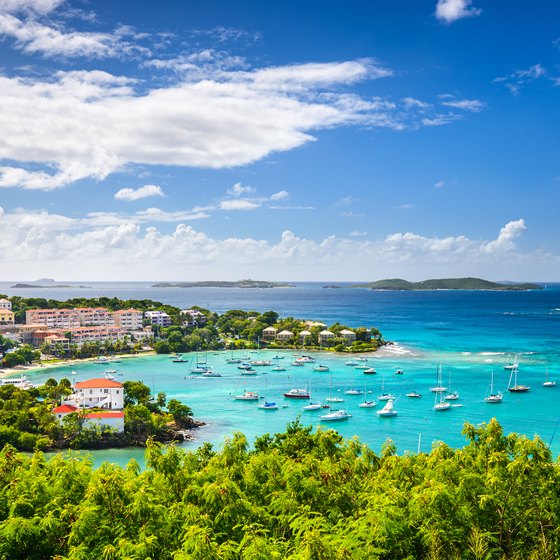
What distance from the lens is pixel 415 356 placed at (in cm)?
5650

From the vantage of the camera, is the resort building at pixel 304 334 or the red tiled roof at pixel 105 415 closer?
the red tiled roof at pixel 105 415

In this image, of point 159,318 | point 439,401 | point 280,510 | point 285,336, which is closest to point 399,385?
point 439,401

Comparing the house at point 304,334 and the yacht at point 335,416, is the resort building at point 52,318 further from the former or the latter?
the yacht at point 335,416

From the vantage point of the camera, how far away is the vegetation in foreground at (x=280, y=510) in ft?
25.2

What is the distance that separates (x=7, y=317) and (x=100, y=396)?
169ft

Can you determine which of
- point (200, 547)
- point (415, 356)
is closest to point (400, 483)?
point (200, 547)

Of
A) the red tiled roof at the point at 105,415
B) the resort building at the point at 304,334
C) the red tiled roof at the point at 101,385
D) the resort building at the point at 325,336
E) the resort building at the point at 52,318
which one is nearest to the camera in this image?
the red tiled roof at the point at 105,415

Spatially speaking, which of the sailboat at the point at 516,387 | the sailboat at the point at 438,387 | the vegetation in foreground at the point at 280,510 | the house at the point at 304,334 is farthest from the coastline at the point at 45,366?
the vegetation in foreground at the point at 280,510

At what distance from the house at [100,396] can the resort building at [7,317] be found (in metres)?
49.0

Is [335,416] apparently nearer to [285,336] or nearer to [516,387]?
[516,387]

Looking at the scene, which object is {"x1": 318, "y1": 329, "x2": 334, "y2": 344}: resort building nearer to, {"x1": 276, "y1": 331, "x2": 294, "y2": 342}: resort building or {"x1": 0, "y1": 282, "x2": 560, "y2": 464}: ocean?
{"x1": 276, "y1": 331, "x2": 294, "y2": 342}: resort building

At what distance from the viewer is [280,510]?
9352 mm

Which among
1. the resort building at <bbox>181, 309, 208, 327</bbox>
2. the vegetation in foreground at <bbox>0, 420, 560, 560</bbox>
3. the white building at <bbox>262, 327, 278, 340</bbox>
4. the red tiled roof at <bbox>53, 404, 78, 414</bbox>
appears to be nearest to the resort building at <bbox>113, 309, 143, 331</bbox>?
the resort building at <bbox>181, 309, 208, 327</bbox>

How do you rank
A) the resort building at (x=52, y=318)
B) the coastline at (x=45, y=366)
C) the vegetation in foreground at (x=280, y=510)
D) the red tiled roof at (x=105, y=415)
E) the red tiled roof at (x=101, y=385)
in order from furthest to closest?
the resort building at (x=52, y=318) → the coastline at (x=45, y=366) → the red tiled roof at (x=101, y=385) → the red tiled roof at (x=105, y=415) → the vegetation in foreground at (x=280, y=510)
